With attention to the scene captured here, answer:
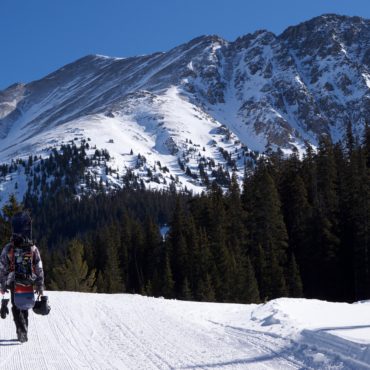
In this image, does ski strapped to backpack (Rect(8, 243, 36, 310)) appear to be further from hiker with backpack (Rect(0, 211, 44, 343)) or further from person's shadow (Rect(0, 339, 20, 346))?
person's shadow (Rect(0, 339, 20, 346))

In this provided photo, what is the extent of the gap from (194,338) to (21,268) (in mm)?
3607

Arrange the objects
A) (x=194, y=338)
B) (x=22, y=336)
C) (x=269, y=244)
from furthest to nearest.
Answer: (x=269, y=244)
(x=194, y=338)
(x=22, y=336)

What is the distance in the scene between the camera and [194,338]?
10484 millimetres

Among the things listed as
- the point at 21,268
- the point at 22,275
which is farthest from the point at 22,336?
the point at 21,268

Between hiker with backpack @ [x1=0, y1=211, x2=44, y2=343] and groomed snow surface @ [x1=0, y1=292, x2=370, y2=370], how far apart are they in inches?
36.6

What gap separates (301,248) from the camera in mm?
52750

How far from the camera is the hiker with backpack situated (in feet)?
31.6

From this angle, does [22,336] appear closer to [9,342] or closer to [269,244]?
[9,342]

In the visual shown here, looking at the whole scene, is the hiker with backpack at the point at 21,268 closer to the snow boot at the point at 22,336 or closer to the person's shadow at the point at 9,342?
the snow boot at the point at 22,336

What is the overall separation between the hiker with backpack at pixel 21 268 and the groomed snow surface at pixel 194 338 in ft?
3.05

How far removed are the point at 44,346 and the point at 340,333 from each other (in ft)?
17.8

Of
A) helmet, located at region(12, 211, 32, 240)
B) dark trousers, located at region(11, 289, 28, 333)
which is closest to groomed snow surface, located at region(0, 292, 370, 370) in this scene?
dark trousers, located at region(11, 289, 28, 333)

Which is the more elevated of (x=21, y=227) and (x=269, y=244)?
(x=21, y=227)

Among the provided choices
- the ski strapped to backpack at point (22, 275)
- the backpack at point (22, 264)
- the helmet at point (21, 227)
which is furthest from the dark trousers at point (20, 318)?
the helmet at point (21, 227)
